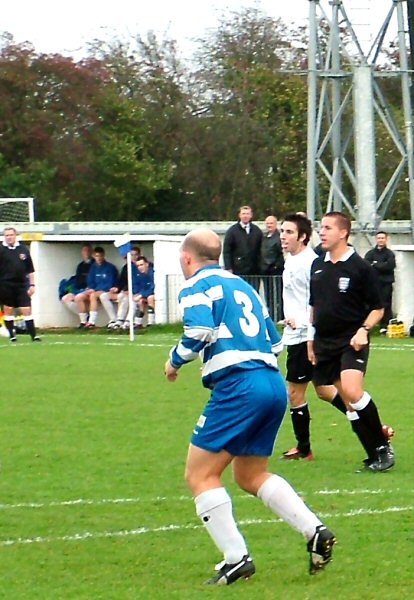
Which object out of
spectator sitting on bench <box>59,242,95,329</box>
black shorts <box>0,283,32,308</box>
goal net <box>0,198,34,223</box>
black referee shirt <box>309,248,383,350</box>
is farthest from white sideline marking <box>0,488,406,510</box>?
goal net <box>0,198,34,223</box>

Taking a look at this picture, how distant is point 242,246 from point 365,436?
1401 centimetres

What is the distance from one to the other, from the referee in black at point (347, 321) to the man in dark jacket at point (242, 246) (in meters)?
13.6

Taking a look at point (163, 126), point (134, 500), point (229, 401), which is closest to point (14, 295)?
point (134, 500)

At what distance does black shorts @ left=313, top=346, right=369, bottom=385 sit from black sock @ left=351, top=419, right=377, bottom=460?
0.36 metres

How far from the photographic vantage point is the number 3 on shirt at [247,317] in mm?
6773

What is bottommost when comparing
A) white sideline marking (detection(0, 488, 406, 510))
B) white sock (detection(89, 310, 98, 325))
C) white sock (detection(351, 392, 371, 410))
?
white sock (detection(89, 310, 98, 325))

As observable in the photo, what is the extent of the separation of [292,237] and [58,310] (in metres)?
19.6

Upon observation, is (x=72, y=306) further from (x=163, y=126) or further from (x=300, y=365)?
(x=163, y=126)

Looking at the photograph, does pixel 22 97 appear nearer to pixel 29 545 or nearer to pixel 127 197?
pixel 127 197

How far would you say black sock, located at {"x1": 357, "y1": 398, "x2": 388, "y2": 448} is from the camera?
1004 cm

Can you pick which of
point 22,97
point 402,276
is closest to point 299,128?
point 22,97

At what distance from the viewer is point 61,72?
50562 mm

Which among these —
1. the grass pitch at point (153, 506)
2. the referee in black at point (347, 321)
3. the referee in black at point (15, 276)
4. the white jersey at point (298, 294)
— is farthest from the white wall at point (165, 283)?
the referee in black at point (347, 321)

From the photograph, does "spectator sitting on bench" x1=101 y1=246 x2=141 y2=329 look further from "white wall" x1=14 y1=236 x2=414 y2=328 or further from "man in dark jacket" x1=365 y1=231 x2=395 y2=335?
"man in dark jacket" x1=365 y1=231 x2=395 y2=335
